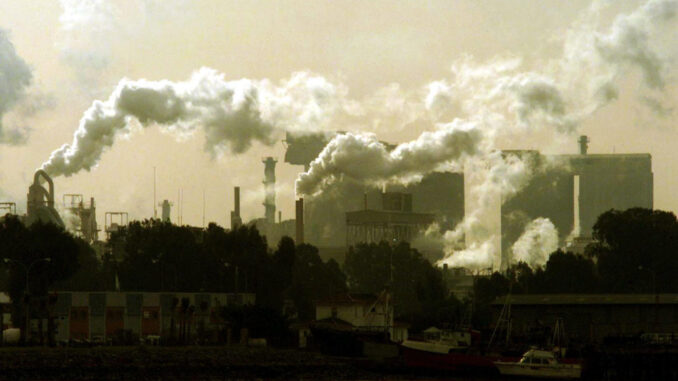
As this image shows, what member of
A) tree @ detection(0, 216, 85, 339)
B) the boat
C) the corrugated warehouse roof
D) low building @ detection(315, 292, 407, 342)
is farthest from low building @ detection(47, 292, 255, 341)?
the boat

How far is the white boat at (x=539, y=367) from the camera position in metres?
110


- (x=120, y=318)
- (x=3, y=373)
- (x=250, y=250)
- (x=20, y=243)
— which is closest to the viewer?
(x=3, y=373)

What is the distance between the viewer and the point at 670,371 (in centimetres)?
11269

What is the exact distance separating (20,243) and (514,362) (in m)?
75.8

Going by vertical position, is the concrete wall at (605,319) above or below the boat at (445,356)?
above

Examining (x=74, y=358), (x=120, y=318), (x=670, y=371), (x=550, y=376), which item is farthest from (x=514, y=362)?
(x=120, y=318)

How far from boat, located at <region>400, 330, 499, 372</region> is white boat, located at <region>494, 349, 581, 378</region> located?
2073 mm

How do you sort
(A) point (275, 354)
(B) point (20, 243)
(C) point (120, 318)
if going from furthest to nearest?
1. (B) point (20, 243)
2. (C) point (120, 318)
3. (A) point (275, 354)

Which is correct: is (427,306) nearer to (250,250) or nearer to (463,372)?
(250,250)

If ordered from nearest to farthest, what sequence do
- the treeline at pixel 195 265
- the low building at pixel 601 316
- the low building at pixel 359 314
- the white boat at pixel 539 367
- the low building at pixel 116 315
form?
the white boat at pixel 539 367 < the low building at pixel 601 316 < the low building at pixel 359 314 < the low building at pixel 116 315 < the treeline at pixel 195 265

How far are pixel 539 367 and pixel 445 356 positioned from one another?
8.06 meters

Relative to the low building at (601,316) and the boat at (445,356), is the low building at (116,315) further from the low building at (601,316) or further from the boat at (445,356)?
the boat at (445,356)

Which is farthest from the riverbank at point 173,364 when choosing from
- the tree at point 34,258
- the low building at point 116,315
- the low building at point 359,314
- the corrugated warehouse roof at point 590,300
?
the tree at point 34,258

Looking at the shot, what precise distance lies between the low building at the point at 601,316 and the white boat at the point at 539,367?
3124 cm
